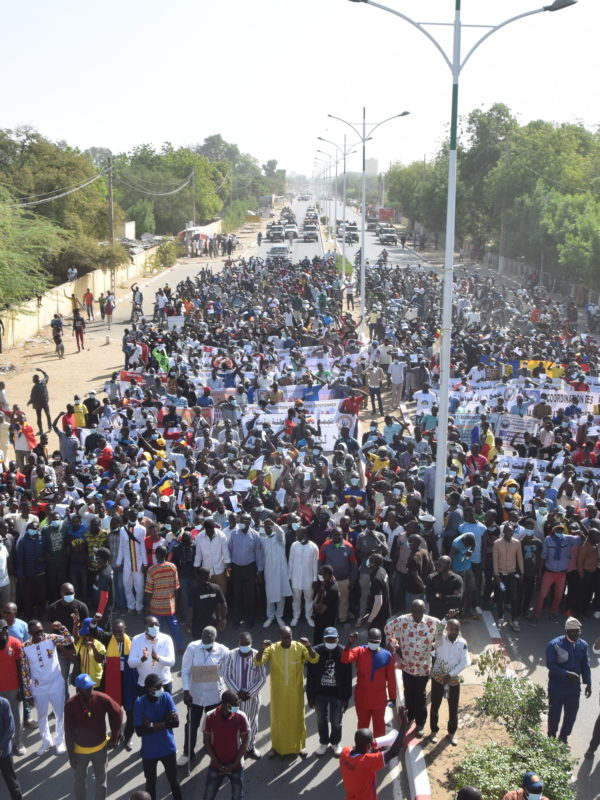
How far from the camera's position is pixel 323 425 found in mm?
16453

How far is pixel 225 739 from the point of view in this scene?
6.86 m

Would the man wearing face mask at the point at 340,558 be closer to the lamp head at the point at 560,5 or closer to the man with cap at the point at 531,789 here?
the man with cap at the point at 531,789

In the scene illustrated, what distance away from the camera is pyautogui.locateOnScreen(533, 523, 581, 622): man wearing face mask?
1052cm

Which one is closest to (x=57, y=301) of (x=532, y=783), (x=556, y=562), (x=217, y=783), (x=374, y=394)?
(x=374, y=394)

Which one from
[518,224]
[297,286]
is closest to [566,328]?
[297,286]

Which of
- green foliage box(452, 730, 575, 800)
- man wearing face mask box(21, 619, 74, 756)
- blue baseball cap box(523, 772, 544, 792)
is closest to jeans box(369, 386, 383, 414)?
man wearing face mask box(21, 619, 74, 756)

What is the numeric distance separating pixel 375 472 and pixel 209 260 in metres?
53.3

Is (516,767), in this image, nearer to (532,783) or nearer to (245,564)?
(532,783)

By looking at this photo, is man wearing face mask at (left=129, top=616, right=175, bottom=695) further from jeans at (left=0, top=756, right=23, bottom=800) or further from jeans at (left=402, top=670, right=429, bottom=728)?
jeans at (left=402, top=670, right=429, bottom=728)

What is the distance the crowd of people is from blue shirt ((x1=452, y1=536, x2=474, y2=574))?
2 cm

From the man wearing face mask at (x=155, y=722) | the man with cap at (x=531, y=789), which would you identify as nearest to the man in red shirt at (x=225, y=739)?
the man wearing face mask at (x=155, y=722)

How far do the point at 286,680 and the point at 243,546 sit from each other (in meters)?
2.89

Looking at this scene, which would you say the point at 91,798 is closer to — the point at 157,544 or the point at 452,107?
the point at 157,544

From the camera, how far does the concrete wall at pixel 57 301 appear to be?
3114cm
